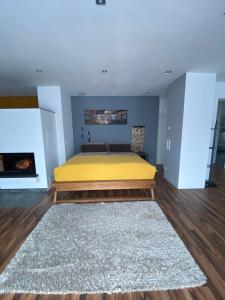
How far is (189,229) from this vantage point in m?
2.12

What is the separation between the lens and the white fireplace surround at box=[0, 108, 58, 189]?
3.18m

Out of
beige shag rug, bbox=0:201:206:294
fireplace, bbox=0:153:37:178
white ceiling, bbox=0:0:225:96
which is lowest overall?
beige shag rug, bbox=0:201:206:294

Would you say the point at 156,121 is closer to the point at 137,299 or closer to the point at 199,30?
the point at 199,30

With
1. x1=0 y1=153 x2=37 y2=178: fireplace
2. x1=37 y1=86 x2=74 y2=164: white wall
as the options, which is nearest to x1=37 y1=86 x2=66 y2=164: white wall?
x1=37 y1=86 x2=74 y2=164: white wall

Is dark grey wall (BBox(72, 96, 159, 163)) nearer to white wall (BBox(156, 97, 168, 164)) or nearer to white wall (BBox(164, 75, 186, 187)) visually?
white wall (BBox(156, 97, 168, 164))

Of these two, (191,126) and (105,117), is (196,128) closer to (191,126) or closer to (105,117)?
(191,126)

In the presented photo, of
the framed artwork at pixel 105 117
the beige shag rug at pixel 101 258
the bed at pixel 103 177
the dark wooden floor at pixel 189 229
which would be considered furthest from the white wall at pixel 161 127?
the beige shag rug at pixel 101 258

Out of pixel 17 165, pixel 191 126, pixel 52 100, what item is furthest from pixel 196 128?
pixel 17 165

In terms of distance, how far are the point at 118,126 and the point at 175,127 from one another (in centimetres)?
214

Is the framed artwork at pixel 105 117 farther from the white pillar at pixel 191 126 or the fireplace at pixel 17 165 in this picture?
the fireplace at pixel 17 165

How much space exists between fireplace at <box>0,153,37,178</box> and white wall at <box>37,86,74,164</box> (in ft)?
3.17

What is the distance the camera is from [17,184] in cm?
342

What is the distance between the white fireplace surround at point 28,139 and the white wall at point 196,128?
10.1 feet

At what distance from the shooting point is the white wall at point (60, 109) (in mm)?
4016
